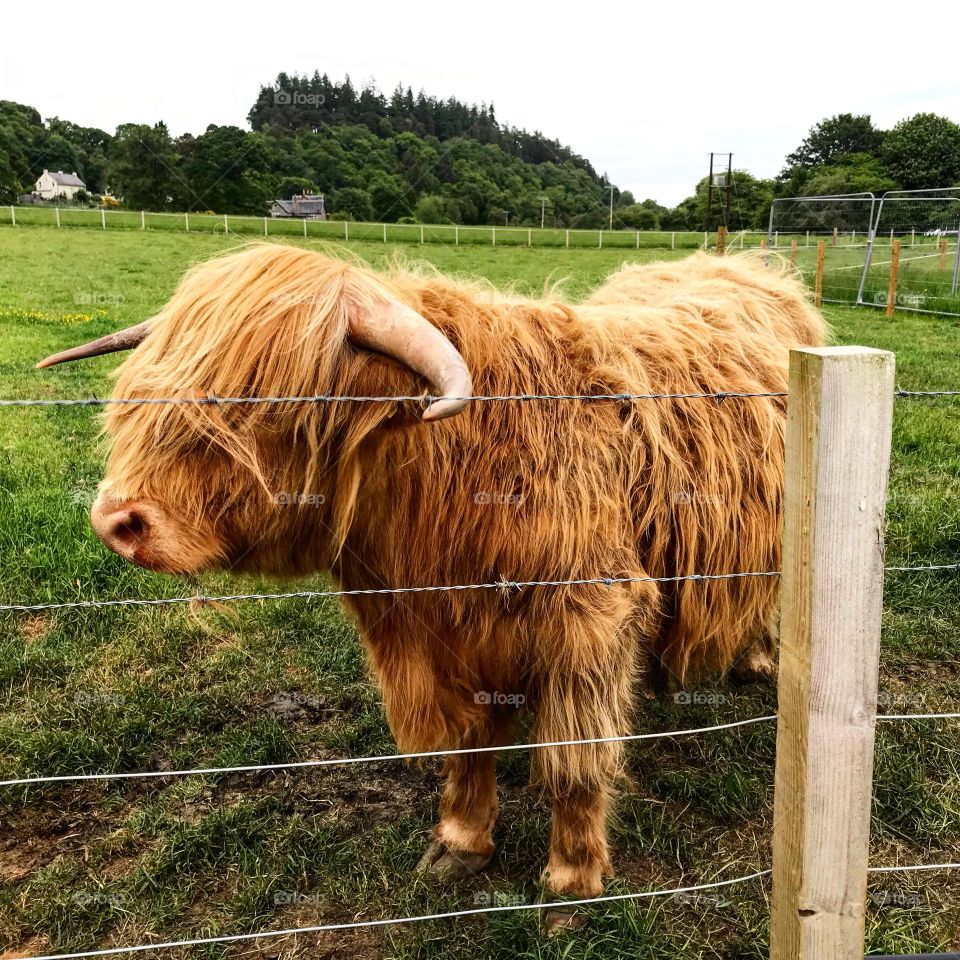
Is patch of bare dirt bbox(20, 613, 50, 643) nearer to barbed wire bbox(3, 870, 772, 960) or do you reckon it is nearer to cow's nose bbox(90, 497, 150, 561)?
barbed wire bbox(3, 870, 772, 960)

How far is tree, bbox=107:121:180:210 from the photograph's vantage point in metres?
30.8

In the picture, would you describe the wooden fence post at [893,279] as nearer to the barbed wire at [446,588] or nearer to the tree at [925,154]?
the barbed wire at [446,588]

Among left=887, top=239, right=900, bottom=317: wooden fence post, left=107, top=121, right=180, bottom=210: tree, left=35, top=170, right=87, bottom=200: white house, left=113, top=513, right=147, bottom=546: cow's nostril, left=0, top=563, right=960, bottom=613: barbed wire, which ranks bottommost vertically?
left=0, top=563, right=960, bottom=613: barbed wire

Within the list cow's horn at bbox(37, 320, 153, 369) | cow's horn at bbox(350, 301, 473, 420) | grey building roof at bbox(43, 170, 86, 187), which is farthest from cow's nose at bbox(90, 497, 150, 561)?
→ grey building roof at bbox(43, 170, 86, 187)

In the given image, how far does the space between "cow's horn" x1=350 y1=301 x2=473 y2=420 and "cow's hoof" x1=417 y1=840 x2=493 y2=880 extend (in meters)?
1.68

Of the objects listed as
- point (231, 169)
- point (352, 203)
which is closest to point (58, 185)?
point (352, 203)

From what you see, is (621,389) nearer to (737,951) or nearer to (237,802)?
(737,951)

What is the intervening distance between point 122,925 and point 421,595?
1357mm

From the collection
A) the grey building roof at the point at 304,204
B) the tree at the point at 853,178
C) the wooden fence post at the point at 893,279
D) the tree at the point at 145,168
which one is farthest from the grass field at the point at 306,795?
the tree at the point at 853,178

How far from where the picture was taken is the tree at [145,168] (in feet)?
101

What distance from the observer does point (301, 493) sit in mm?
1891

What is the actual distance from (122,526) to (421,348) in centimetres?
76

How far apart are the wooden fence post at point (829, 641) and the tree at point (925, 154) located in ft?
192

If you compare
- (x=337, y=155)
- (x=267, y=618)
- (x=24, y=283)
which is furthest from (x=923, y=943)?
(x=337, y=155)
